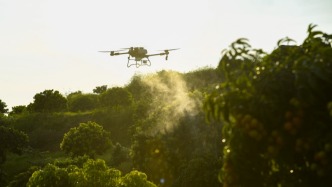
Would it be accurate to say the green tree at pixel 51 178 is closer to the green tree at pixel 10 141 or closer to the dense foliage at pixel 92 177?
the dense foliage at pixel 92 177

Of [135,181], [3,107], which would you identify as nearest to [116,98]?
[3,107]

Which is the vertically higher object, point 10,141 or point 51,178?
point 51,178

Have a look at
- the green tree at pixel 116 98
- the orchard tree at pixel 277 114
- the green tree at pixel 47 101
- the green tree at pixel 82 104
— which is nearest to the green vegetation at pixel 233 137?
the orchard tree at pixel 277 114

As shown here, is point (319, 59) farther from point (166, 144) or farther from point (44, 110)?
point (44, 110)

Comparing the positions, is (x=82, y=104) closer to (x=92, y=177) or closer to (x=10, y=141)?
(x=10, y=141)

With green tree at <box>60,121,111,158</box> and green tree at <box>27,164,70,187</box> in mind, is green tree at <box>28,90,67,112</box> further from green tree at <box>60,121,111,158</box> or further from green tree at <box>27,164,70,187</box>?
green tree at <box>27,164,70,187</box>

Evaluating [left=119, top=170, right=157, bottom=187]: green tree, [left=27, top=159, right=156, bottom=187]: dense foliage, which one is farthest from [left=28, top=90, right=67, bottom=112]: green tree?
[left=119, top=170, right=157, bottom=187]: green tree
